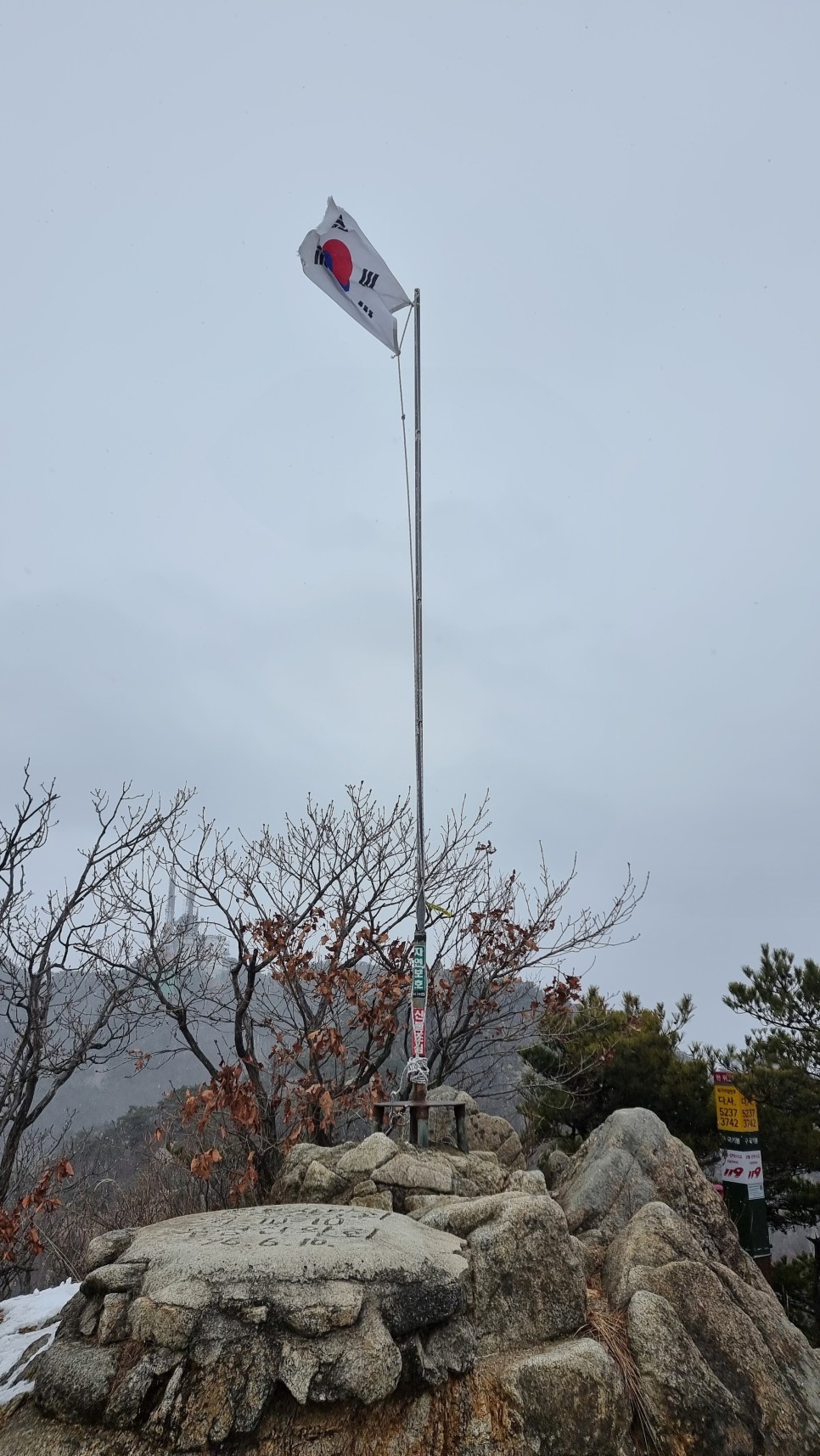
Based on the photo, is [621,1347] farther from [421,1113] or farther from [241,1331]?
[421,1113]

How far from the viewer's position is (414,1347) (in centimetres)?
442

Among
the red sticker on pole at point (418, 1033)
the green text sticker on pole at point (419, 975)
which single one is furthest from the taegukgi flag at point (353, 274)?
the red sticker on pole at point (418, 1033)

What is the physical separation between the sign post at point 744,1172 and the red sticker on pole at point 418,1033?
3862 millimetres

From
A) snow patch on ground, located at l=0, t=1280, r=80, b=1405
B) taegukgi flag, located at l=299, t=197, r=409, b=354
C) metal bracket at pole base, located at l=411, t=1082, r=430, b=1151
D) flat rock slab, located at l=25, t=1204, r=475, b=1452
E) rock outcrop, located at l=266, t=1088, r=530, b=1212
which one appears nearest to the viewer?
flat rock slab, located at l=25, t=1204, r=475, b=1452

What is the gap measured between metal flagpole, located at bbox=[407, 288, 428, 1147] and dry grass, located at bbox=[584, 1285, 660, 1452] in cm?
249

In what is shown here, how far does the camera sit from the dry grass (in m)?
4.39

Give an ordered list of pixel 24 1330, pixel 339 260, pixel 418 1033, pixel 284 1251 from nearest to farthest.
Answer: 1. pixel 284 1251
2. pixel 24 1330
3. pixel 418 1033
4. pixel 339 260

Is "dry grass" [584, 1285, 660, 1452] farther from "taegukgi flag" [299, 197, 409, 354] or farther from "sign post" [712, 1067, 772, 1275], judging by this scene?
"taegukgi flag" [299, 197, 409, 354]

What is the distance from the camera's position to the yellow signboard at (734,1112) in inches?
352

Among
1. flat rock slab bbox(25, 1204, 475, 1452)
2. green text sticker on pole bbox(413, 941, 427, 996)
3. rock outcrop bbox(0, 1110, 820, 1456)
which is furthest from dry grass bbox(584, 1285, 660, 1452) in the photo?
green text sticker on pole bbox(413, 941, 427, 996)

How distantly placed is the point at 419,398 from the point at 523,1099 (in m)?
12.2

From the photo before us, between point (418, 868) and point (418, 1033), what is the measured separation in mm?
1613

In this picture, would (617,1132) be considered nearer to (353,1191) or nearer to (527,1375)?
(353,1191)

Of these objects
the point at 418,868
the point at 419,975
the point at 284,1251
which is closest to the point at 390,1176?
the point at 419,975
